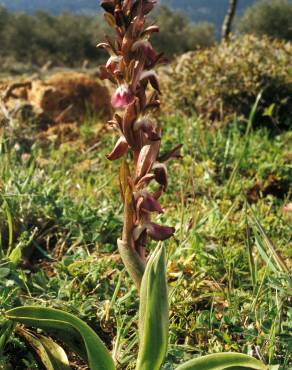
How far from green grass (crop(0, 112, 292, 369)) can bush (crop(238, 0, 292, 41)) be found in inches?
1068

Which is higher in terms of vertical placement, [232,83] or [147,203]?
[147,203]

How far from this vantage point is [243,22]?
30.3 m

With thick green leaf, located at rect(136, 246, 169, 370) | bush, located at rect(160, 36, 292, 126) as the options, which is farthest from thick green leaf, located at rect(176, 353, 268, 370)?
bush, located at rect(160, 36, 292, 126)

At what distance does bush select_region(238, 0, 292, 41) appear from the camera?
1151 inches

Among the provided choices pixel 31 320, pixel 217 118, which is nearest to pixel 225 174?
pixel 217 118

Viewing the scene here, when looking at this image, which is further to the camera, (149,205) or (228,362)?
(149,205)

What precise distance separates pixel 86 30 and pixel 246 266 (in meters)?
33.3

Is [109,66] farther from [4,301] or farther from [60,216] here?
[60,216]

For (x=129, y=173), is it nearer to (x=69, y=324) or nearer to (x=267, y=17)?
(x=69, y=324)

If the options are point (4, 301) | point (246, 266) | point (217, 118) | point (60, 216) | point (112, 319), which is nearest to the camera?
point (4, 301)

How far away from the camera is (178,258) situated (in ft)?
8.15

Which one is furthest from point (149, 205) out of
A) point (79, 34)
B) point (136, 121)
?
point (79, 34)

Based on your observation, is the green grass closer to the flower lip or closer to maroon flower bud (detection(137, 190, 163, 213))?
maroon flower bud (detection(137, 190, 163, 213))

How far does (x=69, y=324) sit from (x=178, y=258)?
0.99 metres
